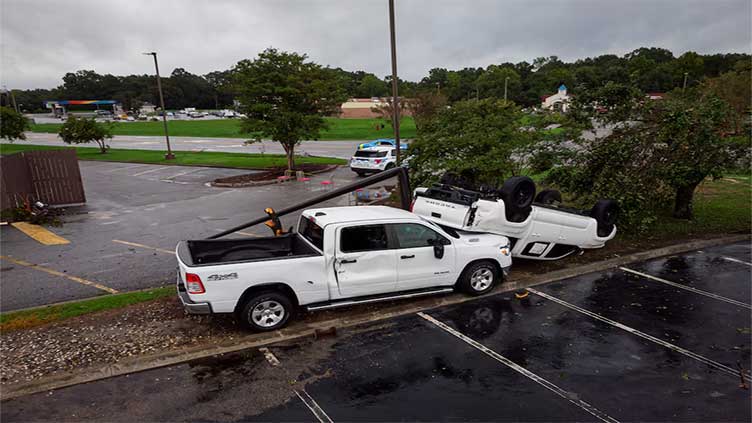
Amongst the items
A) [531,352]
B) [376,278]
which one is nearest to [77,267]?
[376,278]

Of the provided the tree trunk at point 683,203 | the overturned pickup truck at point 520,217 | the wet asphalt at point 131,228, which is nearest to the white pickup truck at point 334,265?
the overturned pickup truck at point 520,217

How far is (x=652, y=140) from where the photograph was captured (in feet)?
35.0

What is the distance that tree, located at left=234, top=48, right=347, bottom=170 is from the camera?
76.0 feet

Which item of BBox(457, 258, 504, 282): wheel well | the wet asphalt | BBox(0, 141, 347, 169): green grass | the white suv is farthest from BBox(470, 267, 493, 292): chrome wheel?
BBox(0, 141, 347, 169): green grass

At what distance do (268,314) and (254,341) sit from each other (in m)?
0.41

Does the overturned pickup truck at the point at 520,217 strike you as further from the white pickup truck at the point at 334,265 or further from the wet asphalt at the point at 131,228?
the wet asphalt at the point at 131,228

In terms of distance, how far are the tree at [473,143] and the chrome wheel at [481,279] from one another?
3814 millimetres

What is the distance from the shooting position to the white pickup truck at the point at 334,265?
6141 mm

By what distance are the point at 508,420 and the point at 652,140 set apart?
8903 mm

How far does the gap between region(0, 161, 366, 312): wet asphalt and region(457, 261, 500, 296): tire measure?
5826 mm

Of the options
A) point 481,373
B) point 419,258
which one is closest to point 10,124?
point 419,258

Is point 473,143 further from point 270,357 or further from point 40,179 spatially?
point 40,179

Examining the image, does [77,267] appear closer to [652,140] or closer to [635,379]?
[635,379]

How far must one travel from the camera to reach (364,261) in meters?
6.82
